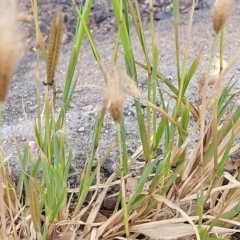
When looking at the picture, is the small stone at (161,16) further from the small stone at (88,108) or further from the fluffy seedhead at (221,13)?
the fluffy seedhead at (221,13)

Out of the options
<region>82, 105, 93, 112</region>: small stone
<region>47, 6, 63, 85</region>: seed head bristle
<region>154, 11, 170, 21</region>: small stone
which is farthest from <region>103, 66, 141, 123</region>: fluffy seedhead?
<region>154, 11, 170, 21</region>: small stone

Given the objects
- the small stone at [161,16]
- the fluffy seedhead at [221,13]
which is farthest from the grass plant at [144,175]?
the small stone at [161,16]

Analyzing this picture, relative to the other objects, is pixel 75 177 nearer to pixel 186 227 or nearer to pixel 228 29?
pixel 186 227

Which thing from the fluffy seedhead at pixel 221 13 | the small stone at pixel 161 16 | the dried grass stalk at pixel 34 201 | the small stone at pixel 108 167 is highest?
the fluffy seedhead at pixel 221 13

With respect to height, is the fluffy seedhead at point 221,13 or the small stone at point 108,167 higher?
the fluffy seedhead at point 221,13

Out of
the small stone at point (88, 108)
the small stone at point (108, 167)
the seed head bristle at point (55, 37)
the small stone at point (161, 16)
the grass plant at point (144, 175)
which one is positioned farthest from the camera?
the small stone at point (161, 16)

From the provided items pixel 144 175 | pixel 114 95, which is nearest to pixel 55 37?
pixel 114 95
